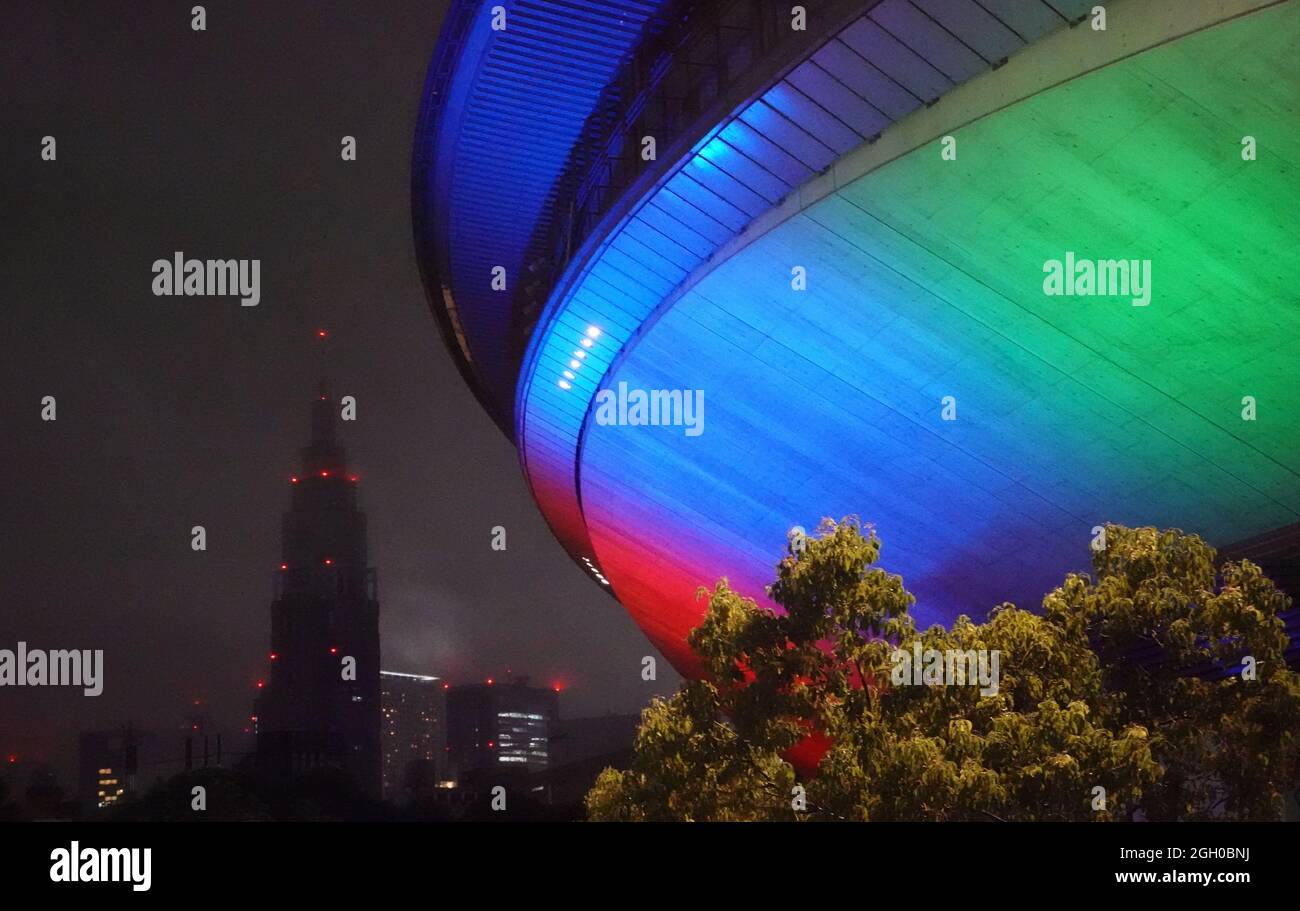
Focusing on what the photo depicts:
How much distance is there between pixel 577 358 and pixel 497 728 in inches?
332

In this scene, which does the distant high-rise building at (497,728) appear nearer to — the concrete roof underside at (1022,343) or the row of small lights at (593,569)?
the concrete roof underside at (1022,343)

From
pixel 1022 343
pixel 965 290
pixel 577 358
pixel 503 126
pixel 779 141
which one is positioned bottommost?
pixel 1022 343

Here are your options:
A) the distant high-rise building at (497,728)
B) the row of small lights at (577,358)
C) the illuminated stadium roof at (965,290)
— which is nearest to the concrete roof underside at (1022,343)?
the illuminated stadium roof at (965,290)

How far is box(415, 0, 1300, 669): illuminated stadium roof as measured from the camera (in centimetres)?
1272

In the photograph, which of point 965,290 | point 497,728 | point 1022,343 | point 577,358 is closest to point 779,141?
point 965,290

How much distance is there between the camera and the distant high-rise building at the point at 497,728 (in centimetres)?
2606

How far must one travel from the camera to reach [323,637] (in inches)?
1207

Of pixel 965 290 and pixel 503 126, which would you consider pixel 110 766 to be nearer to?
pixel 503 126

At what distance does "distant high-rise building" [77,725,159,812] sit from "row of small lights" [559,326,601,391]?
10700 mm

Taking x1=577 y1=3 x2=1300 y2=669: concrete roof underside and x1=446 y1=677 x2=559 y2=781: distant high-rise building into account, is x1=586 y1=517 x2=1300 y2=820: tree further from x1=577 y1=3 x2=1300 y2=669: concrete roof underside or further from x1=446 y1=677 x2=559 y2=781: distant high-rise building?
x1=446 y1=677 x2=559 y2=781: distant high-rise building

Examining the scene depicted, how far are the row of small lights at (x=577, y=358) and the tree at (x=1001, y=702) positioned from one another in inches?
300

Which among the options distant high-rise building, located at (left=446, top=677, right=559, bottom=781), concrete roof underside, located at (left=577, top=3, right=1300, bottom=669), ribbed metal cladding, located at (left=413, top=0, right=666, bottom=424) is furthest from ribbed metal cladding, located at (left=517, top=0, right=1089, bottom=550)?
distant high-rise building, located at (left=446, top=677, right=559, bottom=781)
